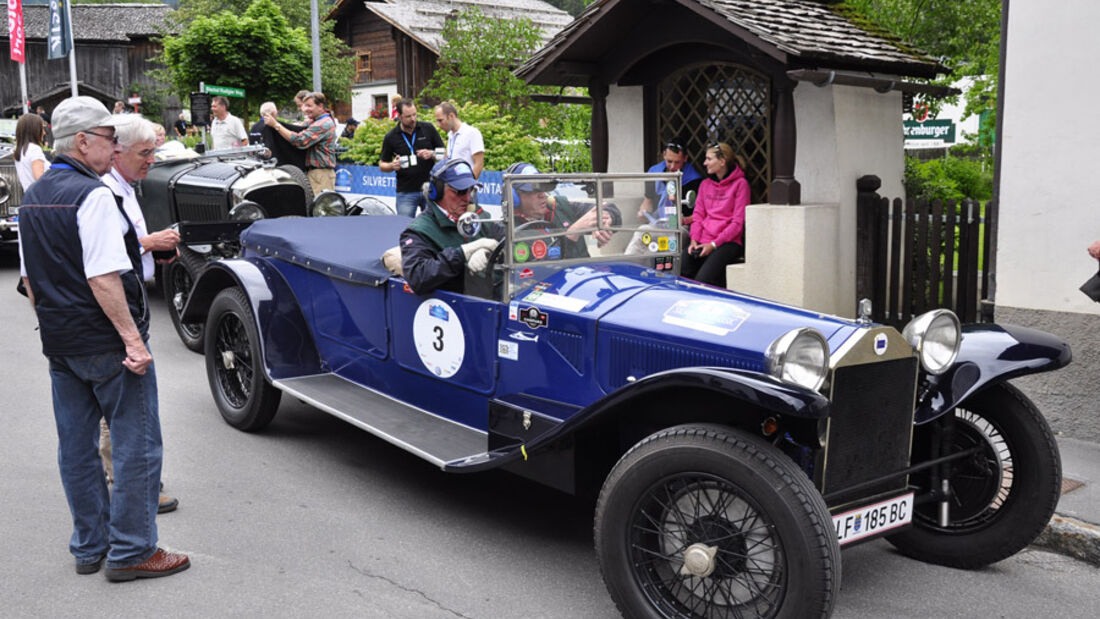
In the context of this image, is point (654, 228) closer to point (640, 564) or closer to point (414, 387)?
point (414, 387)

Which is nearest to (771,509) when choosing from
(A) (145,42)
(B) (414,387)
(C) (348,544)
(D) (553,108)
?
(C) (348,544)

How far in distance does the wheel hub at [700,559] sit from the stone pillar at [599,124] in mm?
7278

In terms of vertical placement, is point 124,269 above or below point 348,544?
above

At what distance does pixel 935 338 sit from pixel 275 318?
3.54 m

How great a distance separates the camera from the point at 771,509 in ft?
9.89

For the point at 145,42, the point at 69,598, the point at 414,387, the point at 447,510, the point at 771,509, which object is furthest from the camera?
the point at 145,42

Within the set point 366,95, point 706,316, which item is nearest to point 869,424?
point 706,316

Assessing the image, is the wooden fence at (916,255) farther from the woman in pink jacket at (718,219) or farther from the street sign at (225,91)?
the street sign at (225,91)

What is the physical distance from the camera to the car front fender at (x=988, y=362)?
A: 377 centimetres

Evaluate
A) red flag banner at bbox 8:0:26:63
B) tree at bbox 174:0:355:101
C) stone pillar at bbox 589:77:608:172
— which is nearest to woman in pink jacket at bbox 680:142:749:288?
stone pillar at bbox 589:77:608:172

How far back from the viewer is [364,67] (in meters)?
37.6

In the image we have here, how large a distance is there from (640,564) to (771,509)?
0.57 meters

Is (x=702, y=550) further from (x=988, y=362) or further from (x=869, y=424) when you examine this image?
(x=988, y=362)

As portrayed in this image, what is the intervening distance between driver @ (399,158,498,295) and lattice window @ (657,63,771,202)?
478 cm
